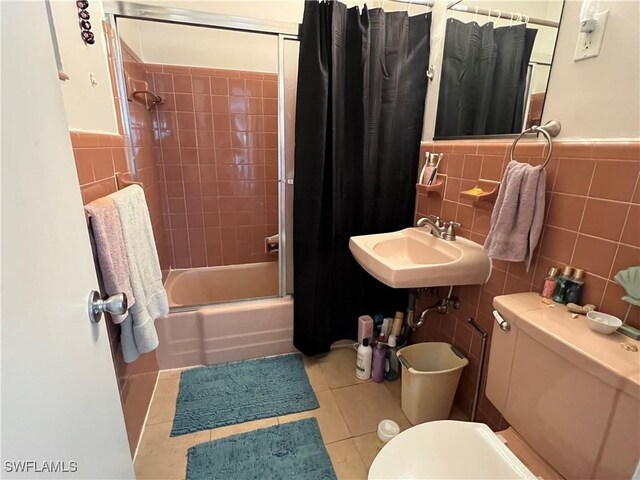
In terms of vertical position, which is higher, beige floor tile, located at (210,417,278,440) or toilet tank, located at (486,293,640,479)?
toilet tank, located at (486,293,640,479)

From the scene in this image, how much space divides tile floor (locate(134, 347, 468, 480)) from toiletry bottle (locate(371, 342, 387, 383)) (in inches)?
1.5

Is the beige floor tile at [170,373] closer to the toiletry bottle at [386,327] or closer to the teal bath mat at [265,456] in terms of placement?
the teal bath mat at [265,456]

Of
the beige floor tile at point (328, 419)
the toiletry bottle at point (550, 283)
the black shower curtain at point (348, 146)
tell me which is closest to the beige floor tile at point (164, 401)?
the beige floor tile at point (328, 419)

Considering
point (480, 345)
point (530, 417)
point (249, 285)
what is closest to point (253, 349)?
point (249, 285)

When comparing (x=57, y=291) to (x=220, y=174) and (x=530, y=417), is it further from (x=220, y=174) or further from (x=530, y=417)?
(x=220, y=174)

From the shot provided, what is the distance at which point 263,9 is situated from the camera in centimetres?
210

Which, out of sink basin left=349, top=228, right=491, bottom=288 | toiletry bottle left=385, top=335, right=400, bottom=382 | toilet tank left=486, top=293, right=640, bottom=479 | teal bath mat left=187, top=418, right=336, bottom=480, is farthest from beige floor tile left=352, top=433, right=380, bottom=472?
sink basin left=349, top=228, right=491, bottom=288

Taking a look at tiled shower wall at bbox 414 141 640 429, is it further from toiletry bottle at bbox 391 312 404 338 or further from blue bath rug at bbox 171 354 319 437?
blue bath rug at bbox 171 354 319 437

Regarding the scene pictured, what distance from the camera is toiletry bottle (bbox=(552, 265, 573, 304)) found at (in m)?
1.01

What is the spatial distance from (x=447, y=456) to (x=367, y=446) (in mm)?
607

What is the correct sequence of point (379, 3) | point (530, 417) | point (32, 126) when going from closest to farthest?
point (32, 126) < point (530, 417) < point (379, 3)

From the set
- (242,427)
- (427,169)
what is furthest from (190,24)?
(242,427)

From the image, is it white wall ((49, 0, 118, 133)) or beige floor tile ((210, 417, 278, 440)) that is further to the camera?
beige floor tile ((210, 417, 278, 440))

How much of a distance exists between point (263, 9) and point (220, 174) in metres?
1.16
